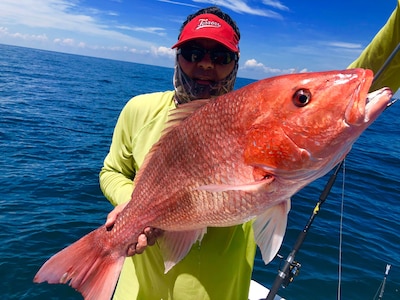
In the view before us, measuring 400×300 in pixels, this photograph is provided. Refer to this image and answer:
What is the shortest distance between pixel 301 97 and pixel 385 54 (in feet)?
4.73

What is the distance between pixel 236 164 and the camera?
56.6 inches

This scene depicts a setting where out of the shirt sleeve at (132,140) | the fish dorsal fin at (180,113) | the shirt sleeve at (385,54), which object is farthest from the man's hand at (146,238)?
the shirt sleeve at (385,54)

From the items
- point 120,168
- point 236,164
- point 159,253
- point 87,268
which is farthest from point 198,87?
point 87,268

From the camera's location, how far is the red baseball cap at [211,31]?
186cm

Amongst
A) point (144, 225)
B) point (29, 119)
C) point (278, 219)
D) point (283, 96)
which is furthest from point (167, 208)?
point (29, 119)

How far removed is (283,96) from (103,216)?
684cm

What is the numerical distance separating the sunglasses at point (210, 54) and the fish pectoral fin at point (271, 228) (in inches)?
37.4

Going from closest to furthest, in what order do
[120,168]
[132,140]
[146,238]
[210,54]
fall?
[146,238] → [210,54] → [132,140] → [120,168]

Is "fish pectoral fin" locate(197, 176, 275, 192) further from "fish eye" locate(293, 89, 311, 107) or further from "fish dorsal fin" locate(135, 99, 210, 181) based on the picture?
"fish dorsal fin" locate(135, 99, 210, 181)

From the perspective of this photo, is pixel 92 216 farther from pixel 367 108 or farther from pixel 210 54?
pixel 367 108

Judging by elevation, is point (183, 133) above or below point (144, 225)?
above

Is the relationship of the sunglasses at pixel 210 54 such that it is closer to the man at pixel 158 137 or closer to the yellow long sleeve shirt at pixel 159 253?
A: the man at pixel 158 137

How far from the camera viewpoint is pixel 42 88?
27.7 metres

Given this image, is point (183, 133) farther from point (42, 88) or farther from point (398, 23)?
point (42, 88)
